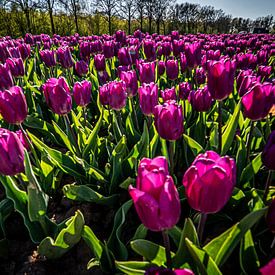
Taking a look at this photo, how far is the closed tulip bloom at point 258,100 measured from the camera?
132cm

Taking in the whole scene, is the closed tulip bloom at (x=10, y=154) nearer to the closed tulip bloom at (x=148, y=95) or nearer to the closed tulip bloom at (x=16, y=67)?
the closed tulip bloom at (x=148, y=95)

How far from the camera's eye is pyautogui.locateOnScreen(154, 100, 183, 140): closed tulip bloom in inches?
50.4

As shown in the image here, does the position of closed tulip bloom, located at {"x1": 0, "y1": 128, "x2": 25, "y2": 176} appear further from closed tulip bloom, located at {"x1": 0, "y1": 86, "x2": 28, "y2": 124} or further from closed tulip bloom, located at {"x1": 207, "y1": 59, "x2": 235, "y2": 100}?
closed tulip bloom, located at {"x1": 207, "y1": 59, "x2": 235, "y2": 100}

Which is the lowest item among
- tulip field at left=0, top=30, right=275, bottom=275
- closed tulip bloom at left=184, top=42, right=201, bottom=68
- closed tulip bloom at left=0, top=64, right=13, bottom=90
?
tulip field at left=0, top=30, right=275, bottom=275

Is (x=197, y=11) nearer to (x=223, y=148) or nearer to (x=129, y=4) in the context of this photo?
(x=129, y=4)

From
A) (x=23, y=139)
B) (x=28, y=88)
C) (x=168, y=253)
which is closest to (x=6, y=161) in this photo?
(x=23, y=139)

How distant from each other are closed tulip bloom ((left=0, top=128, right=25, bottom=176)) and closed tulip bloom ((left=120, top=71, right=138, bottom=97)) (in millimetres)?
1062

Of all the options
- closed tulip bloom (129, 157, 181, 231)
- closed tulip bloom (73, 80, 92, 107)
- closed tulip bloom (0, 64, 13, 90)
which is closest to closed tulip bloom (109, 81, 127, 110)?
closed tulip bloom (73, 80, 92, 107)

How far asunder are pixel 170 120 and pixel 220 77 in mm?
397

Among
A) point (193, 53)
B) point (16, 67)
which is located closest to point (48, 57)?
point (16, 67)

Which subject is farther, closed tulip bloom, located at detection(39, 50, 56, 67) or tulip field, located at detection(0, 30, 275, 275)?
closed tulip bloom, located at detection(39, 50, 56, 67)

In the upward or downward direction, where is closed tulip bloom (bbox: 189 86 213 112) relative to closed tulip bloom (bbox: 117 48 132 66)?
downward

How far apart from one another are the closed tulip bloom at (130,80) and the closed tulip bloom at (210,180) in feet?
4.47

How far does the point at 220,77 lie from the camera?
4.72 feet
